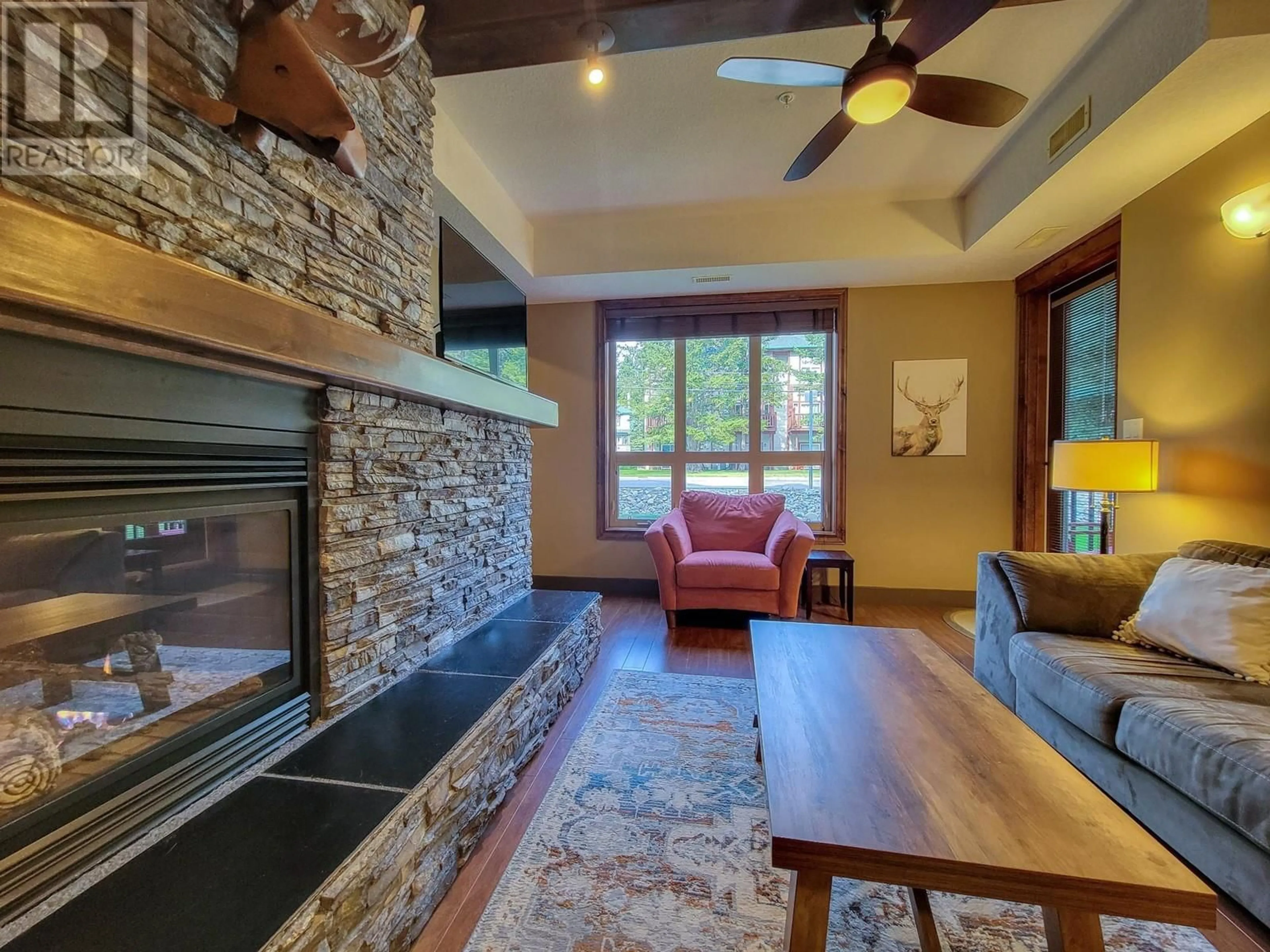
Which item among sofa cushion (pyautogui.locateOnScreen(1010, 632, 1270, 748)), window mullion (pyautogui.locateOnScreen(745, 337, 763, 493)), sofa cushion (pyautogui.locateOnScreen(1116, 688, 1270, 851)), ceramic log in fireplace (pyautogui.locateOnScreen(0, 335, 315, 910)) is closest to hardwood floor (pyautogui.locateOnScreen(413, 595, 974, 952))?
ceramic log in fireplace (pyautogui.locateOnScreen(0, 335, 315, 910))

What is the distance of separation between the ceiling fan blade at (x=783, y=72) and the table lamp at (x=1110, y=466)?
207 cm

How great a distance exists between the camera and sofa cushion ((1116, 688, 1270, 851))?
44.2 inches

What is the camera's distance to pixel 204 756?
116 cm

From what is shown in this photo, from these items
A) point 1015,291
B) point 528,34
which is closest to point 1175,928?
point 528,34

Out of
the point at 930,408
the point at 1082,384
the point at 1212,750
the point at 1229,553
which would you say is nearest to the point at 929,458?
the point at 930,408

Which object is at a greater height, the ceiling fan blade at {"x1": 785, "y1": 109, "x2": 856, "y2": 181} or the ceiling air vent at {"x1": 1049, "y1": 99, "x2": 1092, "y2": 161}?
the ceiling air vent at {"x1": 1049, "y1": 99, "x2": 1092, "y2": 161}

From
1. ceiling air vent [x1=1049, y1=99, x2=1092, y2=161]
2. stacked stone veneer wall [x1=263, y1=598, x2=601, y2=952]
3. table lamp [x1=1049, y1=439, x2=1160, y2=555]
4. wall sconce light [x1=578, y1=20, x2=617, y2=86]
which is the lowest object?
stacked stone veneer wall [x1=263, y1=598, x2=601, y2=952]

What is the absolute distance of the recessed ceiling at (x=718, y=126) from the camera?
6.91 feet

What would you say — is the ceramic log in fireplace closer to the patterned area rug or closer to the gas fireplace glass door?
the gas fireplace glass door

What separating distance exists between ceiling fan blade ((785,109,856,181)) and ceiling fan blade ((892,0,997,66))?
0.86 feet

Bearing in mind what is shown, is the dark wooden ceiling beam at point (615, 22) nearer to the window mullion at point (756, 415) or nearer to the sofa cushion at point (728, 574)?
the window mullion at point (756, 415)

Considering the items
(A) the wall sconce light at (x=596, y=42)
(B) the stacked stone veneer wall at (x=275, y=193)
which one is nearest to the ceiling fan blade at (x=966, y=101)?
(A) the wall sconce light at (x=596, y=42)

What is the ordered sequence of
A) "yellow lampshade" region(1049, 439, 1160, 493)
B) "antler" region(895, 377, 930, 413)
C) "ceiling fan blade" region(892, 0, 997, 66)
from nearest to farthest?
"ceiling fan blade" region(892, 0, 997, 66), "yellow lampshade" region(1049, 439, 1160, 493), "antler" region(895, 377, 930, 413)

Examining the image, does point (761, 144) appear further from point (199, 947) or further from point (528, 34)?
point (199, 947)
